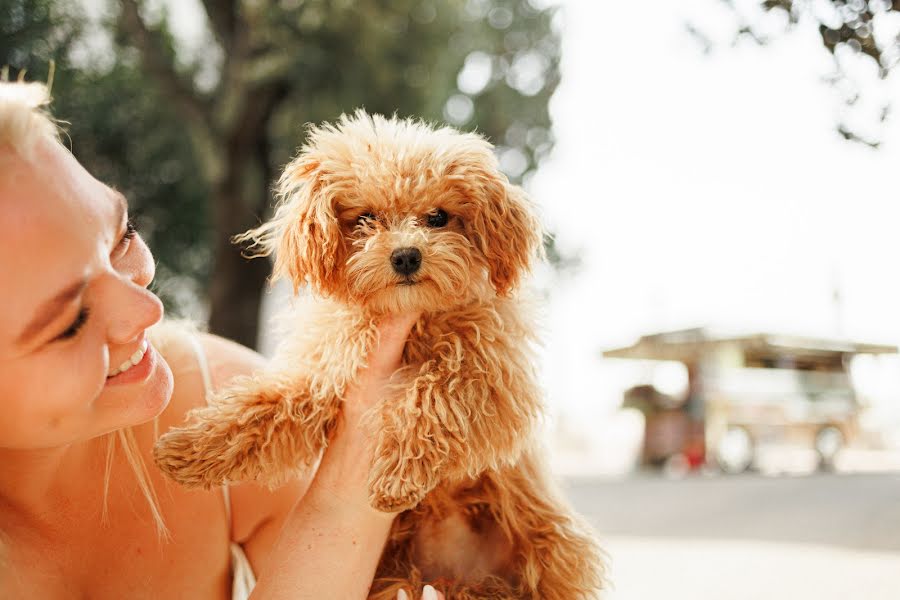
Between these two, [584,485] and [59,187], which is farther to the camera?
[584,485]

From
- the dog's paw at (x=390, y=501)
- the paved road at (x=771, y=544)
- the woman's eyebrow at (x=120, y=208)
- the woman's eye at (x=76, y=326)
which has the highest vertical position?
the woman's eyebrow at (x=120, y=208)

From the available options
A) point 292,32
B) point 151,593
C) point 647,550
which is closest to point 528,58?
point 292,32

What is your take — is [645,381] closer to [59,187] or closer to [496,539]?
[496,539]

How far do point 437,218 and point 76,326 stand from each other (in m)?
1.09

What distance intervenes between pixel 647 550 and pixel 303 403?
2939 millimetres

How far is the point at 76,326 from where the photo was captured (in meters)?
1.57

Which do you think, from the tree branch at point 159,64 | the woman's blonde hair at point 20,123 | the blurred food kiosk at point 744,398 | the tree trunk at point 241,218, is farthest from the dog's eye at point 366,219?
the tree branch at point 159,64

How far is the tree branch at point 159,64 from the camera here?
32.8 feet

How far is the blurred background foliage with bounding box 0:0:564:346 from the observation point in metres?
8.95

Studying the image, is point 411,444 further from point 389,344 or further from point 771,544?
point 771,544

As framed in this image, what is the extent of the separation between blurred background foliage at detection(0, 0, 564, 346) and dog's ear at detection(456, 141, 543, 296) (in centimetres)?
466

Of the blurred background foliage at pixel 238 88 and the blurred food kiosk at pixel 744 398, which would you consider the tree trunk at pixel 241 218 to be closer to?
the blurred background foliage at pixel 238 88

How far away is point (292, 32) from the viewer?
29.6 feet

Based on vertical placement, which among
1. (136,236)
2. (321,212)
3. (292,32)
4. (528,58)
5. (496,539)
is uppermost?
(528,58)
